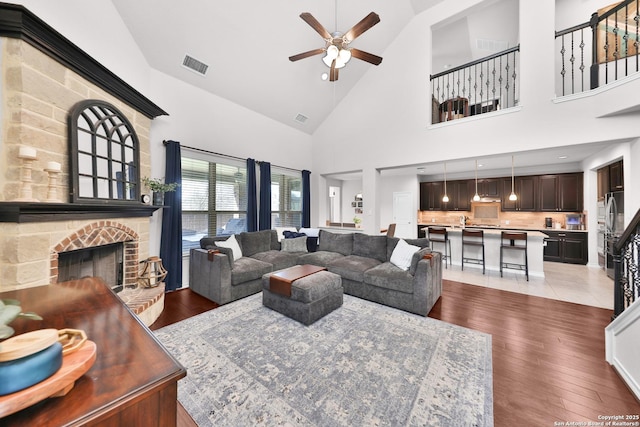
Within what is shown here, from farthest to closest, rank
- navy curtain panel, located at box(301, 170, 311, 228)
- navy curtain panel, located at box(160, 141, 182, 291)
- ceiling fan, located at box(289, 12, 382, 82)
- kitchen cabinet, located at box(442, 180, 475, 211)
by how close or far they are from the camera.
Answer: kitchen cabinet, located at box(442, 180, 475, 211)
navy curtain panel, located at box(301, 170, 311, 228)
navy curtain panel, located at box(160, 141, 182, 291)
ceiling fan, located at box(289, 12, 382, 82)

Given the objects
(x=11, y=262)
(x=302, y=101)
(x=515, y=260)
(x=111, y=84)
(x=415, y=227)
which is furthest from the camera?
(x=415, y=227)

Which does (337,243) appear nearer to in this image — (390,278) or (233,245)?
(390,278)

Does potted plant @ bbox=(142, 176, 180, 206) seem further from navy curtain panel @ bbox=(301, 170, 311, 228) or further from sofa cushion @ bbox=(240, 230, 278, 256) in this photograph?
navy curtain panel @ bbox=(301, 170, 311, 228)

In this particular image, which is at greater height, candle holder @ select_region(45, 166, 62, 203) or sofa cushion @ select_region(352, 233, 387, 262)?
candle holder @ select_region(45, 166, 62, 203)

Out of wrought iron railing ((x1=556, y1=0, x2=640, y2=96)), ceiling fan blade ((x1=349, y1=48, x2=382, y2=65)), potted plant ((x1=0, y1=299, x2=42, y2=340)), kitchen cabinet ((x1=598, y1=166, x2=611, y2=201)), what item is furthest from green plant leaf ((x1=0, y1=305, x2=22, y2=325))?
kitchen cabinet ((x1=598, y1=166, x2=611, y2=201))

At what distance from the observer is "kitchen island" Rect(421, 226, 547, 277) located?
187 inches

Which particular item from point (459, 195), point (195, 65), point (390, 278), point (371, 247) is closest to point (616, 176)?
point (459, 195)

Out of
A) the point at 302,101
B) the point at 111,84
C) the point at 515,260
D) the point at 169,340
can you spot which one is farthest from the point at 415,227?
the point at 111,84

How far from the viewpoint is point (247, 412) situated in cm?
163

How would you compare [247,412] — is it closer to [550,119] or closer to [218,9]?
[218,9]

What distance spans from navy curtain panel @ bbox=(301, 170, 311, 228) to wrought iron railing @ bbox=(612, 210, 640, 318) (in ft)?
17.7

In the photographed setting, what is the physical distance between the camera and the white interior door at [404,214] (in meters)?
7.64

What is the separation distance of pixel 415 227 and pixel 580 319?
4677 mm

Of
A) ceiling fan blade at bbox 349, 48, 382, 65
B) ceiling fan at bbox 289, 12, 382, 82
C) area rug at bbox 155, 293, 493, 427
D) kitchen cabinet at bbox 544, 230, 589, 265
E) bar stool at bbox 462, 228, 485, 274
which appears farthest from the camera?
kitchen cabinet at bbox 544, 230, 589, 265
